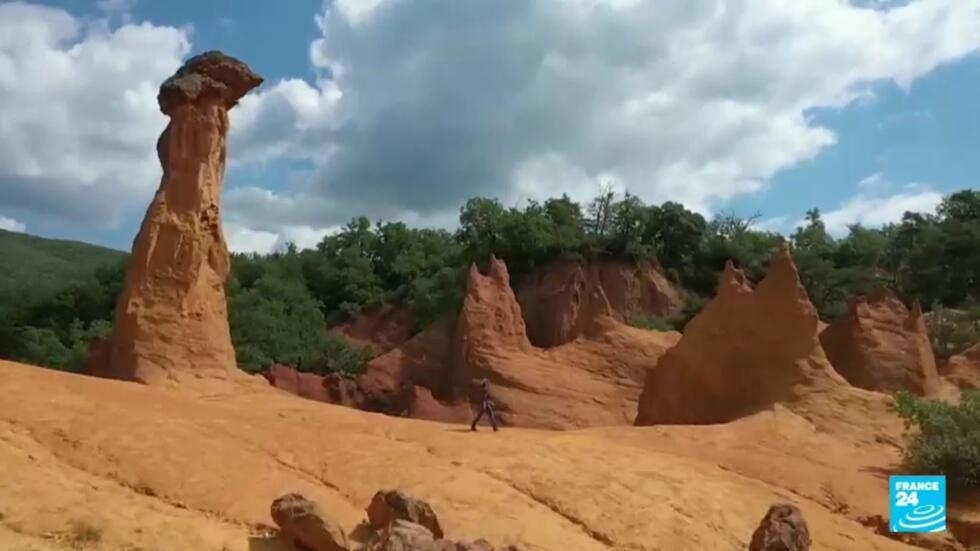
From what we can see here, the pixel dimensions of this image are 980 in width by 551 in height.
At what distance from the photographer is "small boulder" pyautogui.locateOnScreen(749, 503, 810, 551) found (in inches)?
432

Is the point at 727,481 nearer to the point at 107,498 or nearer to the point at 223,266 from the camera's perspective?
the point at 107,498

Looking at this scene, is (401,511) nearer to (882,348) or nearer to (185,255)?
(185,255)

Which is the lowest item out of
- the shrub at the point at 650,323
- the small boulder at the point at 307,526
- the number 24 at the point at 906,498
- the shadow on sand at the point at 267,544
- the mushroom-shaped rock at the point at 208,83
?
the shadow on sand at the point at 267,544

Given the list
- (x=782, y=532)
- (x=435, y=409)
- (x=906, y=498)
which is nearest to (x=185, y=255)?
(x=435, y=409)

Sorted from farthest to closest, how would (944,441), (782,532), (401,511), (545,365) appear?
(545,365), (944,441), (782,532), (401,511)

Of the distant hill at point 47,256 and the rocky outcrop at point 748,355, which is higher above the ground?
the distant hill at point 47,256

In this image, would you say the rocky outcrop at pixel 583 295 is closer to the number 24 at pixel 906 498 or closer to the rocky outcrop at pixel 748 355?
the rocky outcrop at pixel 748 355

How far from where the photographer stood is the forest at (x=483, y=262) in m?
37.1

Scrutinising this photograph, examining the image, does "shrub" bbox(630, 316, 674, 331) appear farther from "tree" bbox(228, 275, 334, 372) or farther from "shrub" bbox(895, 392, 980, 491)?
"shrub" bbox(895, 392, 980, 491)

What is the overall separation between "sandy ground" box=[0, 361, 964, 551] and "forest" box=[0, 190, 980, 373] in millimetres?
18743

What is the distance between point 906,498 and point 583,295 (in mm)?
24214

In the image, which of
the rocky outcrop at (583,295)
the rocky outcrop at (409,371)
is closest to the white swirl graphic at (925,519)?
the rocky outcrop at (409,371)

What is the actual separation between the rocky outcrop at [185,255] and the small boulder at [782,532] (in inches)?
373

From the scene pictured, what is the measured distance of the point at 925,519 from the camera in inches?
555
